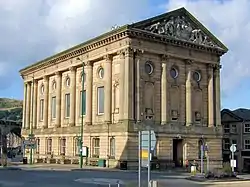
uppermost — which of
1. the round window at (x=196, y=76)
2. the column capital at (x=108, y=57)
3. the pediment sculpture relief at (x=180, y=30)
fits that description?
the pediment sculpture relief at (x=180, y=30)

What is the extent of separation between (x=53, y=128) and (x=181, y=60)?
21.9 m

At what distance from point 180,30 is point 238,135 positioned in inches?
1133

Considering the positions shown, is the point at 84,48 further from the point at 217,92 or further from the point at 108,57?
the point at 217,92

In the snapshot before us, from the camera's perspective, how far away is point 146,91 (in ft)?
176

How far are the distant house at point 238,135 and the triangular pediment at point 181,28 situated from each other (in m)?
21.2

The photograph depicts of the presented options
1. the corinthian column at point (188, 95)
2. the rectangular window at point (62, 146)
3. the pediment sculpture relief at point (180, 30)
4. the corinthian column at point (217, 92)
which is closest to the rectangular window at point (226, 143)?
the corinthian column at point (217, 92)

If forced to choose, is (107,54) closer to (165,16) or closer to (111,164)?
(165,16)

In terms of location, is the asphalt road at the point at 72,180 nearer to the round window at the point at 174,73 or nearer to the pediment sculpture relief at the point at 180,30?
the round window at the point at 174,73

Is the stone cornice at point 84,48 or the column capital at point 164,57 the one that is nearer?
the stone cornice at point 84,48

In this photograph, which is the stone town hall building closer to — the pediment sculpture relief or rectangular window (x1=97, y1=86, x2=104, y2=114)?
the pediment sculpture relief

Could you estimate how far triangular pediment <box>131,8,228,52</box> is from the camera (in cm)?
5438

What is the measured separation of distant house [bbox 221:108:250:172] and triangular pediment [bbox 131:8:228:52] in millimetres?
21233

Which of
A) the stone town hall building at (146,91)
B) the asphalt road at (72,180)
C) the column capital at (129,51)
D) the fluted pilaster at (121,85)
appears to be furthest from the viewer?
the stone town hall building at (146,91)

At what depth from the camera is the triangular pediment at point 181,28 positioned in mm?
54375
